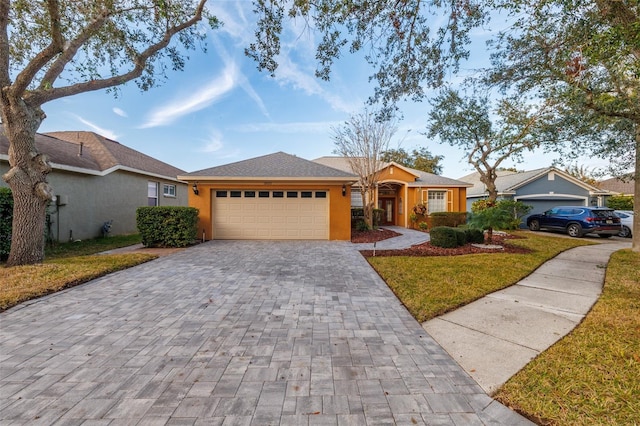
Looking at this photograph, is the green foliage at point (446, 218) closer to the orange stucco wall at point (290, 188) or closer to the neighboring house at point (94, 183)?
the orange stucco wall at point (290, 188)

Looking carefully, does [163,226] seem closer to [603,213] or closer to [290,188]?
[290,188]

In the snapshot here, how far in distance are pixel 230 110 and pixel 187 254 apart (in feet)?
28.0

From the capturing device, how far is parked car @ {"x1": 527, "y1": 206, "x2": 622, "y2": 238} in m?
12.2

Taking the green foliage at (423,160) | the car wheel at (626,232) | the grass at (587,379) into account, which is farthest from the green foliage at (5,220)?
the green foliage at (423,160)

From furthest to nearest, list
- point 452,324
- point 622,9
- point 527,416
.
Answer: point 622,9 → point 452,324 → point 527,416

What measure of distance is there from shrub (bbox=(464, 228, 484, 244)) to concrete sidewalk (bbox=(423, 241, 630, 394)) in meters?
4.40

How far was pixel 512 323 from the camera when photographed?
3461mm

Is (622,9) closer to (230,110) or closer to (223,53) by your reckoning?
(223,53)

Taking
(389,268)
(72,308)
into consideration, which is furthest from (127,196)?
(389,268)

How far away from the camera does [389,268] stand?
6.38 metres

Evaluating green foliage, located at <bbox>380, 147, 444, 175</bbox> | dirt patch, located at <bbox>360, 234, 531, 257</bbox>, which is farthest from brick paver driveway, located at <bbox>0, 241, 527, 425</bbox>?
green foliage, located at <bbox>380, 147, 444, 175</bbox>

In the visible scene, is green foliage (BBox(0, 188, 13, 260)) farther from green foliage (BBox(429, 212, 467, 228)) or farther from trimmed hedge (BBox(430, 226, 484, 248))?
green foliage (BBox(429, 212, 467, 228))

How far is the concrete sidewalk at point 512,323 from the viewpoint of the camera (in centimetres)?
262

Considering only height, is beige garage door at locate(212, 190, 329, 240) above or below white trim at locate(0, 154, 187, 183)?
below
